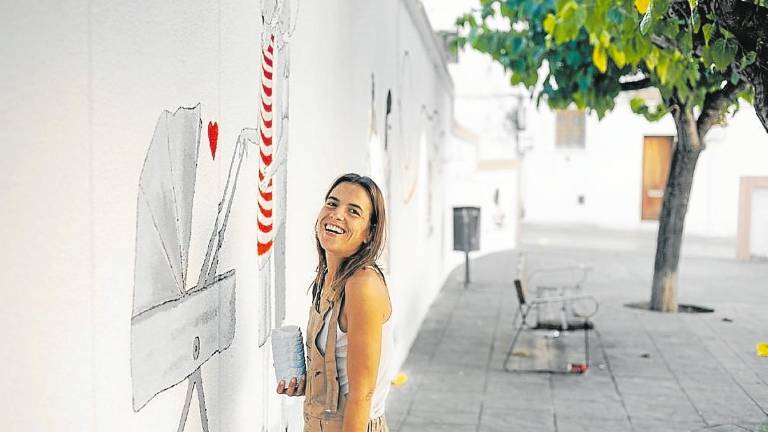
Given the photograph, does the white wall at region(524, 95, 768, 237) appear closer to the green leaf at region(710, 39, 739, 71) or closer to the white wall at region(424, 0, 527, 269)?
the white wall at region(424, 0, 527, 269)

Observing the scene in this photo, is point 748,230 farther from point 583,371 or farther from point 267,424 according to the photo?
point 267,424

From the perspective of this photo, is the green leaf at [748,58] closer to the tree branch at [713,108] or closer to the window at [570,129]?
the tree branch at [713,108]

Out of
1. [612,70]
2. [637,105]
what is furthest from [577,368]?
[637,105]

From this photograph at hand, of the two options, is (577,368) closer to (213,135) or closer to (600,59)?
(600,59)

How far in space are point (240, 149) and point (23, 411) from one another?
1700 mm

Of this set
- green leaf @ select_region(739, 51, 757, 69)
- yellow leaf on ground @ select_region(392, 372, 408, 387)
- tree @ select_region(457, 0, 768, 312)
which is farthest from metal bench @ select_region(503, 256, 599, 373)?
green leaf @ select_region(739, 51, 757, 69)

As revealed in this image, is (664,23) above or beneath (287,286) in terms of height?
→ above

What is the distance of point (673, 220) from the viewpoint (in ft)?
41.4

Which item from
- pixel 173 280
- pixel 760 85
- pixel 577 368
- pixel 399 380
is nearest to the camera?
pixel 173 280

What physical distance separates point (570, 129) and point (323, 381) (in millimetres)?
32033

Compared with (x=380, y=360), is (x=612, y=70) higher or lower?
higher

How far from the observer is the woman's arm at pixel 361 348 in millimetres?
2830

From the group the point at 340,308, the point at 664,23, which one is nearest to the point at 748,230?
the point at 664,23

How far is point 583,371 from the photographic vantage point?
28.6 ft
